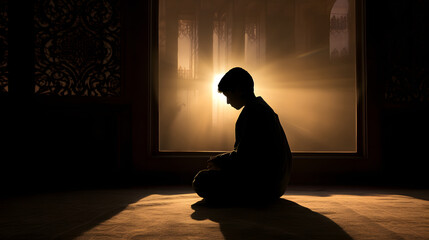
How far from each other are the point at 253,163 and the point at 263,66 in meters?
4.75

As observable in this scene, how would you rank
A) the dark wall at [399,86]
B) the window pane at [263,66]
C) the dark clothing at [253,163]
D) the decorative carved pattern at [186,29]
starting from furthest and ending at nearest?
the decorative carved pattern at [186,29]
the window pane at [263,66]
the dark wall at [399,86]
the dark clothing at [253,163]

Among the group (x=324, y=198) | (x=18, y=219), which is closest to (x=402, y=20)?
(x=324, y=198)

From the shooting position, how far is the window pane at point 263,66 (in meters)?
5.80

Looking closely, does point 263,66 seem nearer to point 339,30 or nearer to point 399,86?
point 339,30

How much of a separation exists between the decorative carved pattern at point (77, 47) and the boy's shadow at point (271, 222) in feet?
5.88

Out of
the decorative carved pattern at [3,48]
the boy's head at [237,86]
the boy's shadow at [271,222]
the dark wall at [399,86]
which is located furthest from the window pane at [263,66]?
the boy's shadow at [271,222]

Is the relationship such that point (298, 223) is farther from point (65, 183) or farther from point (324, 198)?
point (65, 183)

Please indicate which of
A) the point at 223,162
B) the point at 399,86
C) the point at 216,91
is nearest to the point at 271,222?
the point at 223,162

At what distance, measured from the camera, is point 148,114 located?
2.95 metres

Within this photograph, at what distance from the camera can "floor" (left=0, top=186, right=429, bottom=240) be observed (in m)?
1.26

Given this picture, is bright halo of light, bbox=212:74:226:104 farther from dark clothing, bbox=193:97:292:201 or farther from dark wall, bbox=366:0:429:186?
dark clothing, bbox=193:97:292:201

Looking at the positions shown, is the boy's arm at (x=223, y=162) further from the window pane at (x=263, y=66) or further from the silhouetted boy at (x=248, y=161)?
the window pane at (x=263, y=66)

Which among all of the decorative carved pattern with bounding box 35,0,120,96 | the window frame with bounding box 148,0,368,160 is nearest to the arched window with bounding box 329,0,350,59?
the window frame with bounding box 148,0,368,160

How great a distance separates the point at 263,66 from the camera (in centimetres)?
616
